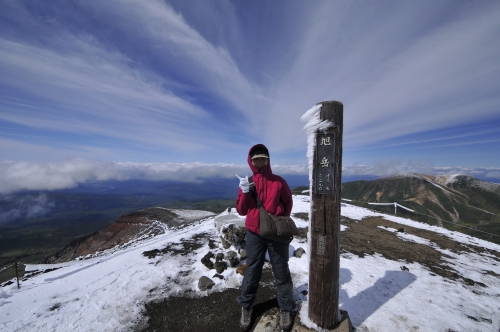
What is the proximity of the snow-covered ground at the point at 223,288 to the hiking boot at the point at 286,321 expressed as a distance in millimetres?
246

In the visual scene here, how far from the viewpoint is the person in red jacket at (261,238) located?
3840mm

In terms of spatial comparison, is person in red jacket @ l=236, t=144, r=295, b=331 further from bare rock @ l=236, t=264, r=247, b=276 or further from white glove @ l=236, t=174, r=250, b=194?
bare rock @ l=236, t=264, r=247, b=276

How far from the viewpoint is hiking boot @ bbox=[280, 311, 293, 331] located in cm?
382

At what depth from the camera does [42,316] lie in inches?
179

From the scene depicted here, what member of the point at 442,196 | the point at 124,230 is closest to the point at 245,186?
the point at 124,230

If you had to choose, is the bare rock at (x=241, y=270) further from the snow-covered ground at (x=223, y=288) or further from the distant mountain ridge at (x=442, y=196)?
the distant mountain ridge at (x=442, y=196)

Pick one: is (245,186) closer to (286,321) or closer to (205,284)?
(286,321)

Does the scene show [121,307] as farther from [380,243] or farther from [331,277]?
[380,243]

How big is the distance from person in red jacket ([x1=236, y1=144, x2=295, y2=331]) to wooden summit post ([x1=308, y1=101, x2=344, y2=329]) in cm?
57

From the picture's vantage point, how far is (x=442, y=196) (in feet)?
343

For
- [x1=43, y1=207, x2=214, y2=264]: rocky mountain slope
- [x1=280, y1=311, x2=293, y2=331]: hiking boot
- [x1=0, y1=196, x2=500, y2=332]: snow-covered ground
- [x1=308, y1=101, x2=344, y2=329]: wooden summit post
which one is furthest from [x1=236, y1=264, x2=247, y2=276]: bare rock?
[x1=43, y1=207, x2=214, y2=264]: rocky mountain slope

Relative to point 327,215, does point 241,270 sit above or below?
below

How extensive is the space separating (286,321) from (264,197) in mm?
2496

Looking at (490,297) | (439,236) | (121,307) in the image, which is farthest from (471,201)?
(121,307)
